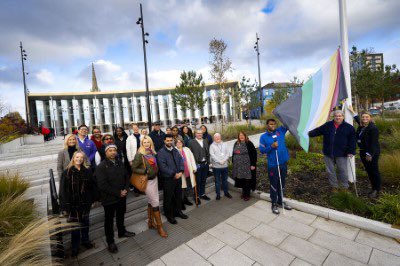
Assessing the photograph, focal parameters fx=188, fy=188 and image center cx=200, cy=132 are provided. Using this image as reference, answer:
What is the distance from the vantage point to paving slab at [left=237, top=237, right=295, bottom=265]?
2.86 metres

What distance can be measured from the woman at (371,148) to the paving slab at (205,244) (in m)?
3.74

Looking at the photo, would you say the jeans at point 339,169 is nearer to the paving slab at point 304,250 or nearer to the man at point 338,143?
the man at point 338,143

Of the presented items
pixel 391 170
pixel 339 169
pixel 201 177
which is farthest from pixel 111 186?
pixel 391 170

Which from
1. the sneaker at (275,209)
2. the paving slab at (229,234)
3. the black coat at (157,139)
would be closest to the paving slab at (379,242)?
the sneaker at (275,209)

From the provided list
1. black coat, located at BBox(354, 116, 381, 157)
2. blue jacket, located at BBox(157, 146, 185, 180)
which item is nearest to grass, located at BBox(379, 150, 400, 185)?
black coat, located at BBox(354, 116, 381, 157)

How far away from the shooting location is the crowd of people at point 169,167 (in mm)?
3301

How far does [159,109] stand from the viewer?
4322 centimetres

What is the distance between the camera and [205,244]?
11.2 feet

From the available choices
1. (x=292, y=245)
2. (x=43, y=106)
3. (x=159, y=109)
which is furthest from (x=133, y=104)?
(x=292, y=245)

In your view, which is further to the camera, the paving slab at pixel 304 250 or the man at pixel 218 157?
the man at pixel 218 157

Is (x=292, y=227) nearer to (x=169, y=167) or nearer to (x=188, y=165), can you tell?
(x=188, y=165)

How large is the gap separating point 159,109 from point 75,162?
4101cm

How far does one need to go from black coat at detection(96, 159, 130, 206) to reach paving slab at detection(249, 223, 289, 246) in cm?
263

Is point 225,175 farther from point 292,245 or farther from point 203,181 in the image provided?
point 292,245
